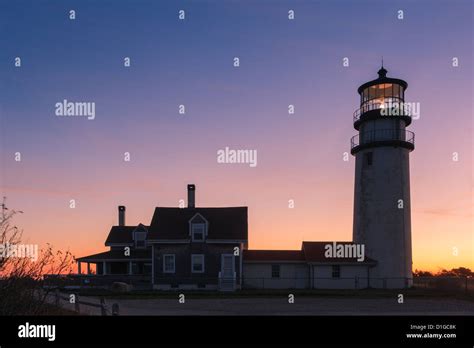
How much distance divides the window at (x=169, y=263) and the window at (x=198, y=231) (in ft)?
7.04

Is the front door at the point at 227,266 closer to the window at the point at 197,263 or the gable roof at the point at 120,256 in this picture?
the window at the point at 197,263

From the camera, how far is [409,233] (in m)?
31.4

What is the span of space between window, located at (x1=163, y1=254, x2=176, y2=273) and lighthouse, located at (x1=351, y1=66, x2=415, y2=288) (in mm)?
14377

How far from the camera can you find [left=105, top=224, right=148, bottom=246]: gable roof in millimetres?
37406

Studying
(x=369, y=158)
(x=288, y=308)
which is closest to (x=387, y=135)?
(x=369, y=158)

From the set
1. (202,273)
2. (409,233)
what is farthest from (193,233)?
(409,233)

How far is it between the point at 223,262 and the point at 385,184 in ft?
44.4

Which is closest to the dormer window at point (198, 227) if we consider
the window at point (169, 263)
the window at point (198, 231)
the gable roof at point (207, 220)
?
the window at point (198, 231)

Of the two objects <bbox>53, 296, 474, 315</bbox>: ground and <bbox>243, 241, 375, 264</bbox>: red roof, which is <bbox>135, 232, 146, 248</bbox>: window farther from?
<bbox>53, 296, 474, 315</bbox>: ground

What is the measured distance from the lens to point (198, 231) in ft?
102

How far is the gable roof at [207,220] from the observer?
102 ft

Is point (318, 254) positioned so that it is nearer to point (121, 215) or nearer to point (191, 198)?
point (191, 198)
